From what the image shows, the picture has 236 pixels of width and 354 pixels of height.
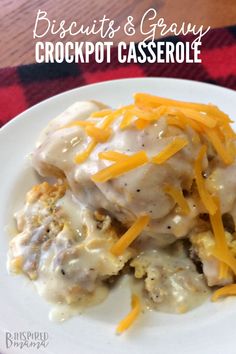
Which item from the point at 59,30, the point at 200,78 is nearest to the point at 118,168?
the point at 200,78

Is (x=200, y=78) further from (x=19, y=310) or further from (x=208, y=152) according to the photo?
(x=19, y=310)

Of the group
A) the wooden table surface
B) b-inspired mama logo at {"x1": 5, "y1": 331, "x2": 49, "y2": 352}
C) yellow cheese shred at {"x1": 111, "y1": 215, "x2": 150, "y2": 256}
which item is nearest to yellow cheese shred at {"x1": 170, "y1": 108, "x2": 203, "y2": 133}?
yellow cheese shred at {"x1": 111, "y1": 215, "x2": 150, "y2": 256}

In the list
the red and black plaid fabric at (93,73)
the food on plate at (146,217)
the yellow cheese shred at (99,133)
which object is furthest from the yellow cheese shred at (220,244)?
the red and black plaid fabric at (93,73)

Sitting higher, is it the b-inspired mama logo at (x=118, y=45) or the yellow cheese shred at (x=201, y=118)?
the yellow cheese shred at (x=201, y=118)

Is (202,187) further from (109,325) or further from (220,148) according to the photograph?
(109,325)

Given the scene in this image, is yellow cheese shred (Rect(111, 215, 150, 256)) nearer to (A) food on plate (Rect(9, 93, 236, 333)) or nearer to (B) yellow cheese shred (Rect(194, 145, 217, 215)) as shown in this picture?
(A) food on plate (Rect(9, 93, 236, 333))

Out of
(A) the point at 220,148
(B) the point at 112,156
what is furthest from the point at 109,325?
(A) the point at 220,148

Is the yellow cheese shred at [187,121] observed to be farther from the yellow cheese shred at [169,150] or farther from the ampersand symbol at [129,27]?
the ampersand symbol at [129,27]
